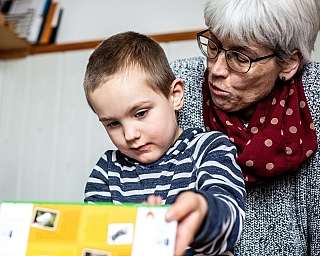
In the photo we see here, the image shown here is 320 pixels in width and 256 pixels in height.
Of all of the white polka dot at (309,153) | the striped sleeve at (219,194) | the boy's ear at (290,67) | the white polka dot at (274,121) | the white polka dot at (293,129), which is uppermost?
the boy's ear at (290,67)

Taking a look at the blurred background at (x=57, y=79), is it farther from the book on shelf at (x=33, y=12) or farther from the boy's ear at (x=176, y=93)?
the boy's ear at (x=176, y=93)

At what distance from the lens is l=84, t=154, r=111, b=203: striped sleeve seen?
1103 millimetres

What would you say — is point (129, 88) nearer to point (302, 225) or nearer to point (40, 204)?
point (40, 204)

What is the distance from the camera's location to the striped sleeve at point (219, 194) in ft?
2.50

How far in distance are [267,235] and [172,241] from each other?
1.94 ft

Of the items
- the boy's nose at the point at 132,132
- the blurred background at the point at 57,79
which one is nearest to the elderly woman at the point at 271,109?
the boy's nose at the point at 132,132

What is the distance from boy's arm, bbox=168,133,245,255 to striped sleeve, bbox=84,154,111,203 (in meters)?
0.21

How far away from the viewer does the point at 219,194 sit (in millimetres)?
871

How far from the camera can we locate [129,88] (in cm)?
102

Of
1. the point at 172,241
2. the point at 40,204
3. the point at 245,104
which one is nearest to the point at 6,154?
the point at 245,104

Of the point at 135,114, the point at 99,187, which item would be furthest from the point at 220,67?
the point at 99,187

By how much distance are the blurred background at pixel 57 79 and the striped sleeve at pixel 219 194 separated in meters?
1.27

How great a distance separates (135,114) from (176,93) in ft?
0.47

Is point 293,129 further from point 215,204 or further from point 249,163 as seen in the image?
point 215,204
